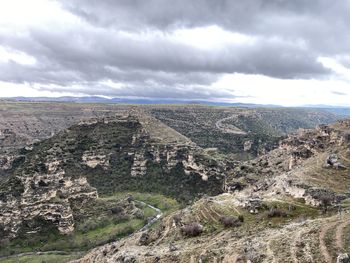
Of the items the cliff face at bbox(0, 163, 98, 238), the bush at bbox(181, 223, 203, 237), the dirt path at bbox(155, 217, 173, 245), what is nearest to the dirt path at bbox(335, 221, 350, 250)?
the bush at bbox(181, 223, 203, 237)

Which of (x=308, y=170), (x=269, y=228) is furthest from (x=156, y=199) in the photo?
(x=269, y=228)

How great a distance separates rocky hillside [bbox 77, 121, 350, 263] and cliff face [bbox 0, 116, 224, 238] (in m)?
58.2

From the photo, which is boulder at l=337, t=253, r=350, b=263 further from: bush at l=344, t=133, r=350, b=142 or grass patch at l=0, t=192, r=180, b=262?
grass patch at l=0, t=192, r=180, b=262

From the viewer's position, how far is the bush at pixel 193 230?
57312 mm

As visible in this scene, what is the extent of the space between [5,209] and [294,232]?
9440cm

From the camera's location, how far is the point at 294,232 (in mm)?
46906

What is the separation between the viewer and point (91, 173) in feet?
589

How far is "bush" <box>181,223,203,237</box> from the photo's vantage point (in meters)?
57.3

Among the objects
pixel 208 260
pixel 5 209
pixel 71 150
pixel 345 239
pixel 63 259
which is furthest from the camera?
pixel 71 150

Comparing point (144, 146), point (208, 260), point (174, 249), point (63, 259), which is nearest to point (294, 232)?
point (208, 260)

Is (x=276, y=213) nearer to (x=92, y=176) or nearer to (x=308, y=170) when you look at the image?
(x=308, y=170)

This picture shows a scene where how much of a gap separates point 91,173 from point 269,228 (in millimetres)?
136182

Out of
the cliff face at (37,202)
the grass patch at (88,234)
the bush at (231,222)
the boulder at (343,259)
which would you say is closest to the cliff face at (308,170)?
the bush at (231,222)

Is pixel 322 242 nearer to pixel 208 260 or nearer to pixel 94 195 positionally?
pixel 208 260
